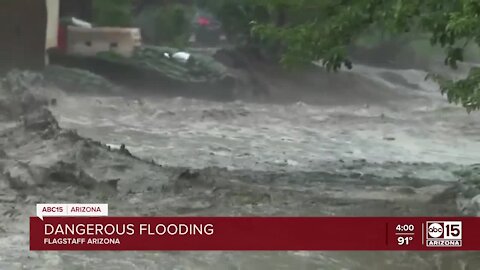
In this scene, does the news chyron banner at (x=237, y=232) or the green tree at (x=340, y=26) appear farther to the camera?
the news chyron banner at (x=237, y=232)

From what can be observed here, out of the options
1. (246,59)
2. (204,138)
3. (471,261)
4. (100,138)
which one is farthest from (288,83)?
(471,261)

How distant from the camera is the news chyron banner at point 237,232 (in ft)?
12.0

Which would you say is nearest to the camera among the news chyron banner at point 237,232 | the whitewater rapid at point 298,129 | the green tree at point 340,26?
the green tree at point 340,26

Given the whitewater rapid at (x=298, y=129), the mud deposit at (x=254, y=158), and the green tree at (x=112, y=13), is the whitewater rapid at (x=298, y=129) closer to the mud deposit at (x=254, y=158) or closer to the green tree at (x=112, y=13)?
the mud deposit at (x=254, y=158)

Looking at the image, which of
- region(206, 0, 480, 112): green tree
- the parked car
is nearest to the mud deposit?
region(206, 0, 480, 112): green tree

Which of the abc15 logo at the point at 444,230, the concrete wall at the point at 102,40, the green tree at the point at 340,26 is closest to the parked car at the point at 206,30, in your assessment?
the green tree at the point at 340,26

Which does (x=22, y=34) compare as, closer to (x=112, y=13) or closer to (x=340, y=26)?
(x=112, y=13)

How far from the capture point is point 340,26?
147 inches

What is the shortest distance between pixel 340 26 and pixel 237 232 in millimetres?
1197

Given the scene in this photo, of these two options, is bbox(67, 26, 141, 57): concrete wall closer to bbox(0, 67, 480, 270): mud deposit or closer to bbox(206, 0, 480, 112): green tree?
bbox(0, 67, 480, 270): mud deposit

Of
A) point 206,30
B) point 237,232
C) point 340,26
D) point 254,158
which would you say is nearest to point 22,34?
point 206,30

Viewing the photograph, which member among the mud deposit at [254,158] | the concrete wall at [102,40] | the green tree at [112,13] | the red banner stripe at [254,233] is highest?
the green tree at [112,13]

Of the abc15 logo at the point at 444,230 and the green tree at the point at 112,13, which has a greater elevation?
the green tree at the point at 112,13

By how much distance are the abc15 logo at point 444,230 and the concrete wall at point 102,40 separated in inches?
72.6
